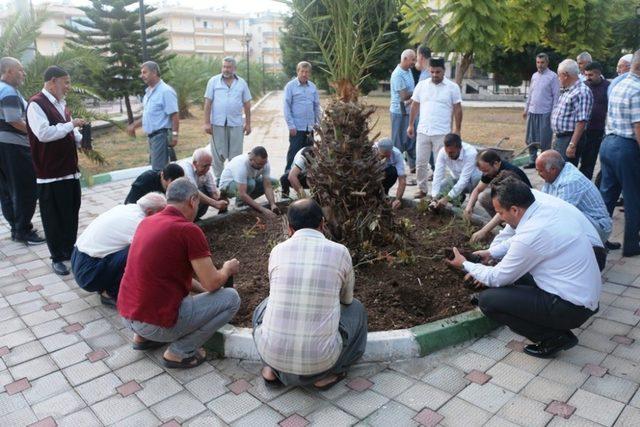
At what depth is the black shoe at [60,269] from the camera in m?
4.98

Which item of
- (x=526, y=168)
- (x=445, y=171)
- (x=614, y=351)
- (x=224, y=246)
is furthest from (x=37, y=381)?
(x=526, y=168)

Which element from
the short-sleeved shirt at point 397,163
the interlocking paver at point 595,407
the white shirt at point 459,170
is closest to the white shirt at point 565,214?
the interlocking paver at point 595,407

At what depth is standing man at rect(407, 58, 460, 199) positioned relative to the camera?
276 inches

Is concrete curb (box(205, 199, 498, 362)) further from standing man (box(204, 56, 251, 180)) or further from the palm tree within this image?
standing man (box(204, 56, 251, 180))

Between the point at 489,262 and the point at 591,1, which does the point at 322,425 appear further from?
the point at 591,1

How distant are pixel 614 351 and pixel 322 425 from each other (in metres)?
2.08

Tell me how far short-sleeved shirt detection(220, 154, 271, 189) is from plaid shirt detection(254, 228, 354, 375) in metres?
3.33

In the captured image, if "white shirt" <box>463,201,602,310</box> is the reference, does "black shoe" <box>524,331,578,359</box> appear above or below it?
below

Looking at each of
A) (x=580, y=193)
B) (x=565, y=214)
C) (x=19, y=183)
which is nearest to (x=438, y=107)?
(x=580, y=193)

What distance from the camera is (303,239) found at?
2.86m

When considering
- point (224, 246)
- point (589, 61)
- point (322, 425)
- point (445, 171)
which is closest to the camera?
point (322, 425)

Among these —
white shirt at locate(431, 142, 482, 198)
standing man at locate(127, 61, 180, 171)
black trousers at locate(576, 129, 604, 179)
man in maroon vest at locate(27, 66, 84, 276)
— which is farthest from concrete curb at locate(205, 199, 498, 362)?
black trousers at locate(576, 129, 604, 179)

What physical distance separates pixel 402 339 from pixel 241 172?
3.34 meters

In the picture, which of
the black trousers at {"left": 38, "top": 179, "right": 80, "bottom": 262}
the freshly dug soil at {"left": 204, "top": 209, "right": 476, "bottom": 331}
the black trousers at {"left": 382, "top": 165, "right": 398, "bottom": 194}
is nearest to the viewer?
the freshly dug soil at {"left": 204, "top": 209, "right": 476, "bottom": 331}
